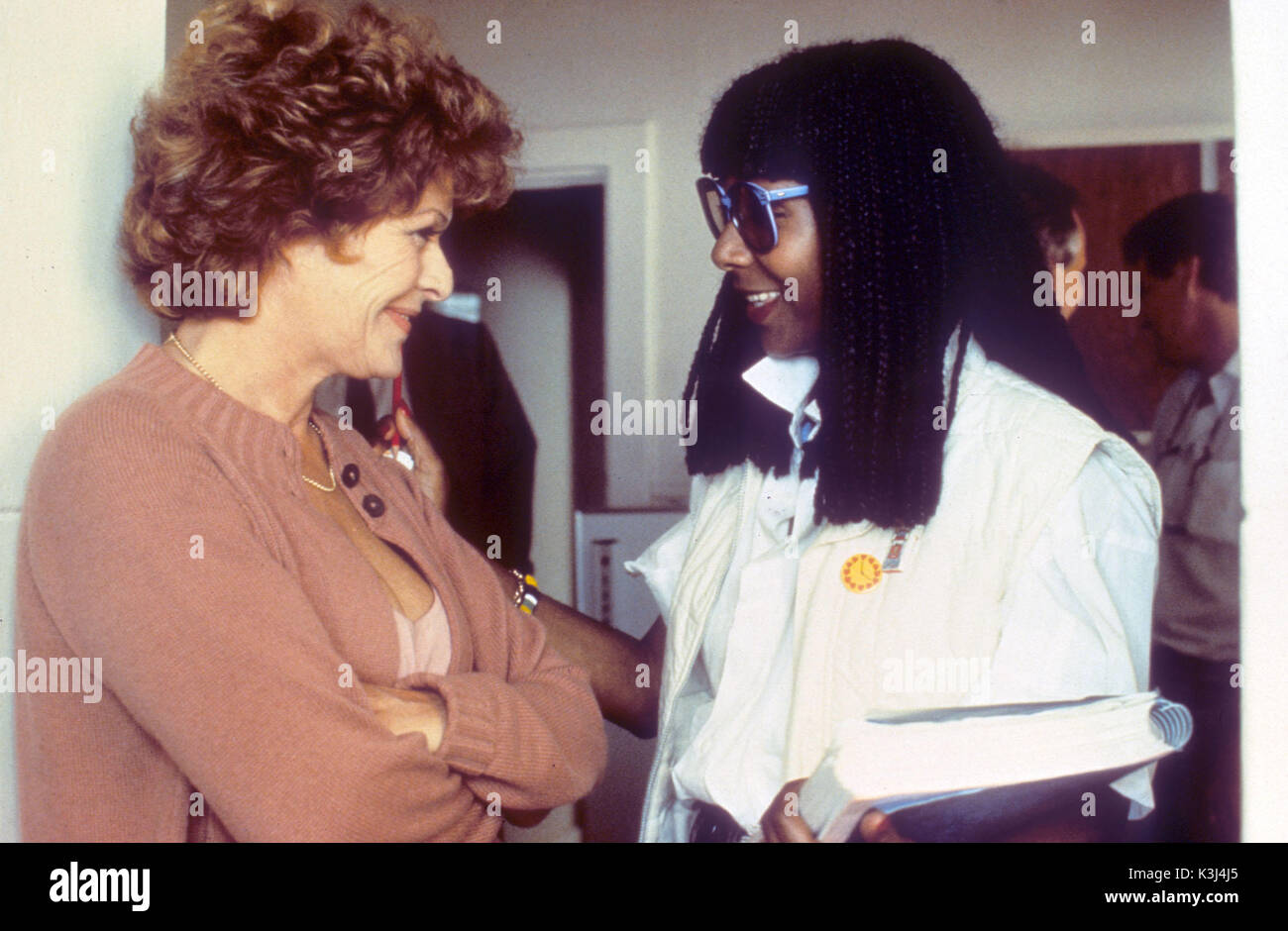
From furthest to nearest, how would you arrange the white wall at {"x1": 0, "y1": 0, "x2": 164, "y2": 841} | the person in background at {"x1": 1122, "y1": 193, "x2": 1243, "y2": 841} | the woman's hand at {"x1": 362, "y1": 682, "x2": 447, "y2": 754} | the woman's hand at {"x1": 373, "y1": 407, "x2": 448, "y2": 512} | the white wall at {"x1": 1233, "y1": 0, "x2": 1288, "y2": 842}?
the person in background at {"x1": 1122, "y1": 193, "x2": 1243, "y2": 841} < the woman's hand at {"x1": 373, "y1": 407, "x2": 448, "y2": 512} < the white wall at {"x1": 0, "y1": 0, "x2": 164, "y2": 841} < the white wall at {"x1": 1233, "y1": 0, "x2": 1288, "y2": 842} < the woman's hand at {"x1": 362, "y1": 682, "x2": 447, "y2": 754}

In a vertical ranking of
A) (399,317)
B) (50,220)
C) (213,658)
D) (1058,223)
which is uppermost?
(1058,223)

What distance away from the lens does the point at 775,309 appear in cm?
167

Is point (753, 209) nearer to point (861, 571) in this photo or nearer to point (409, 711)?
point (861, 571)

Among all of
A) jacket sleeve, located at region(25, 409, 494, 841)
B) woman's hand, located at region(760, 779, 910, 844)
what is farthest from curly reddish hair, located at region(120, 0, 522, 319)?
woman's hand, located at region(760, 779, 910, 844)

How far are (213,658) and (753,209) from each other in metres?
0.96

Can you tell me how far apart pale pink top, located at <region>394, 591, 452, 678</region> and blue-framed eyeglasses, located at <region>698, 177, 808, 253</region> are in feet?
2.30

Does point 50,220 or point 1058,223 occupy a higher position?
point 1058,223

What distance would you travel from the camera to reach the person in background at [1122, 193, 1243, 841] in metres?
2.36

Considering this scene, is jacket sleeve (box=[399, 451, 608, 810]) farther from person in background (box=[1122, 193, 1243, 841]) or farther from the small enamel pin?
person in background (box=[1122, 193, 1243, 841])

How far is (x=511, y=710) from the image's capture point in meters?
1.42

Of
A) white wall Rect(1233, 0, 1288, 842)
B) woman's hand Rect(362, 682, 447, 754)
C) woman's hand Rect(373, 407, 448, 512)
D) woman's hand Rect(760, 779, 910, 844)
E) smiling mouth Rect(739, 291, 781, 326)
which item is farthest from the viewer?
woman's hand Rect(373, 407, 448, 512)

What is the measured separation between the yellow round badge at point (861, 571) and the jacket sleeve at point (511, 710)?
1.39 feet

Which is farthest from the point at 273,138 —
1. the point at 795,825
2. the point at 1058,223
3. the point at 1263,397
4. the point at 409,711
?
the point at 1058,223

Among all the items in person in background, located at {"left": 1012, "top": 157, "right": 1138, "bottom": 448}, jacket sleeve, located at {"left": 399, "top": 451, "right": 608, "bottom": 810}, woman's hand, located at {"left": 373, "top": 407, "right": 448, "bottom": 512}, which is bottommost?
jacket sleeve, located at {"left": 399, "top": 451, "right": 608, "bottom": 810}
